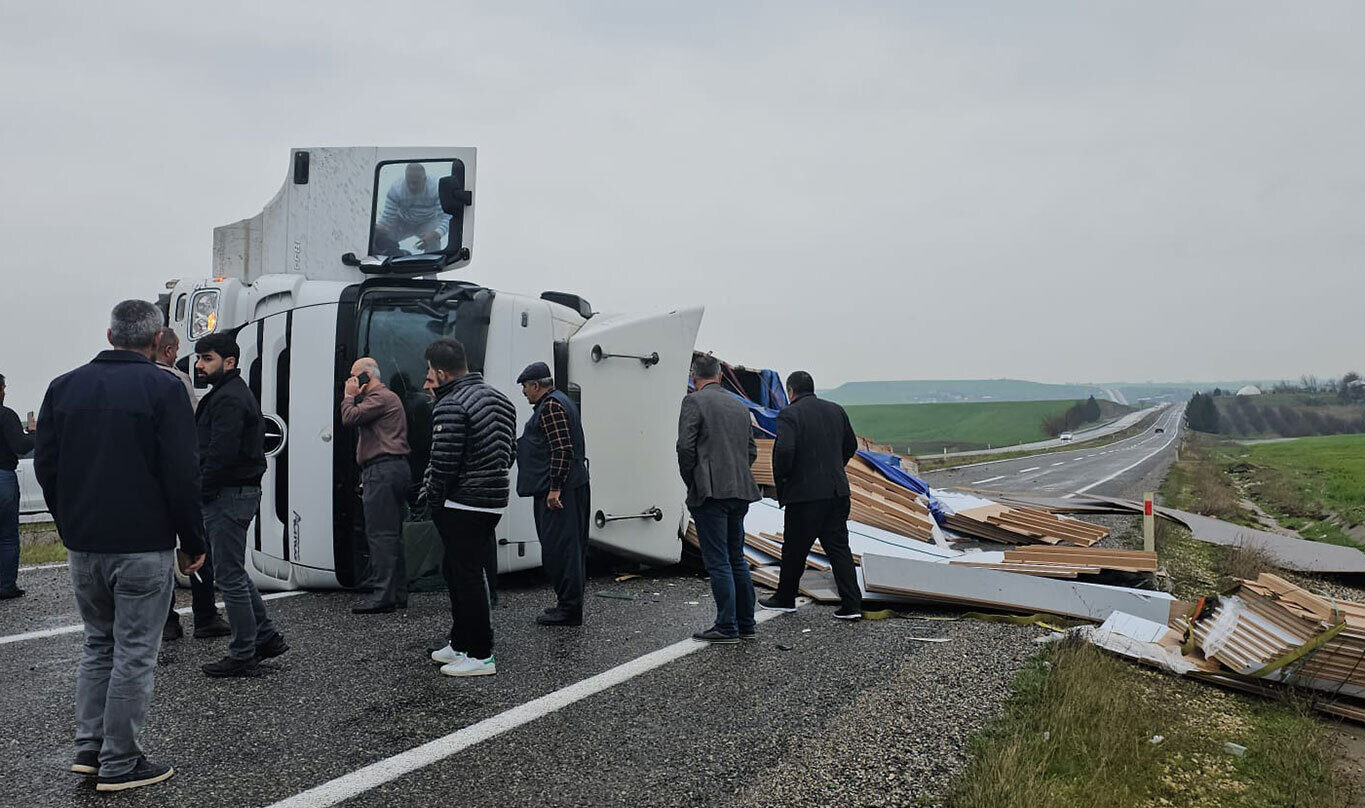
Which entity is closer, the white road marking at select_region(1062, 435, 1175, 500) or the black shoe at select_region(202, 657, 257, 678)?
the black shoe at select_region(202, 657, 257, 678)

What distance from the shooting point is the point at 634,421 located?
8.59m

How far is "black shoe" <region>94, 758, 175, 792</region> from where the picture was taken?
3756mm

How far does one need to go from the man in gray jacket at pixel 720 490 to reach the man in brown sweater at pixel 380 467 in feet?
7.41

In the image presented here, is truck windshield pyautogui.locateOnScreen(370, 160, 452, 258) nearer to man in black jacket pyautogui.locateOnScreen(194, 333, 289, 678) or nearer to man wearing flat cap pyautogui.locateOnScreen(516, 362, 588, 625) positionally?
man wearing flat cap pyautogui.locateOnScreen(516, 362, 588, 625)

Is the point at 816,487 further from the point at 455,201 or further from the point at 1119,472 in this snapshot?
the point at 1119,472

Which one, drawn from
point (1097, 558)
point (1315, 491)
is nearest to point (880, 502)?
point (1097, 558)

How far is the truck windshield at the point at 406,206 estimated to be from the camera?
322 inches

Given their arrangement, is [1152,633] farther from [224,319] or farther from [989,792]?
[224,319]

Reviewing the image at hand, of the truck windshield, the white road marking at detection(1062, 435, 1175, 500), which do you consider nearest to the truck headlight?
the truck windshield

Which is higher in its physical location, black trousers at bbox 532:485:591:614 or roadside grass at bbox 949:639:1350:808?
black trousers at bbox 532:485:591:614

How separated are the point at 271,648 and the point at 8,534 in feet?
13.1

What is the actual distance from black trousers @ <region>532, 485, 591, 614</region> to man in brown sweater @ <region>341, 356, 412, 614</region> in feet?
3.90

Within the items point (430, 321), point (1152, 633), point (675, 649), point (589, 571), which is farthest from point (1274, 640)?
point (430, 321)

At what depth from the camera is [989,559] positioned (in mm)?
9258
